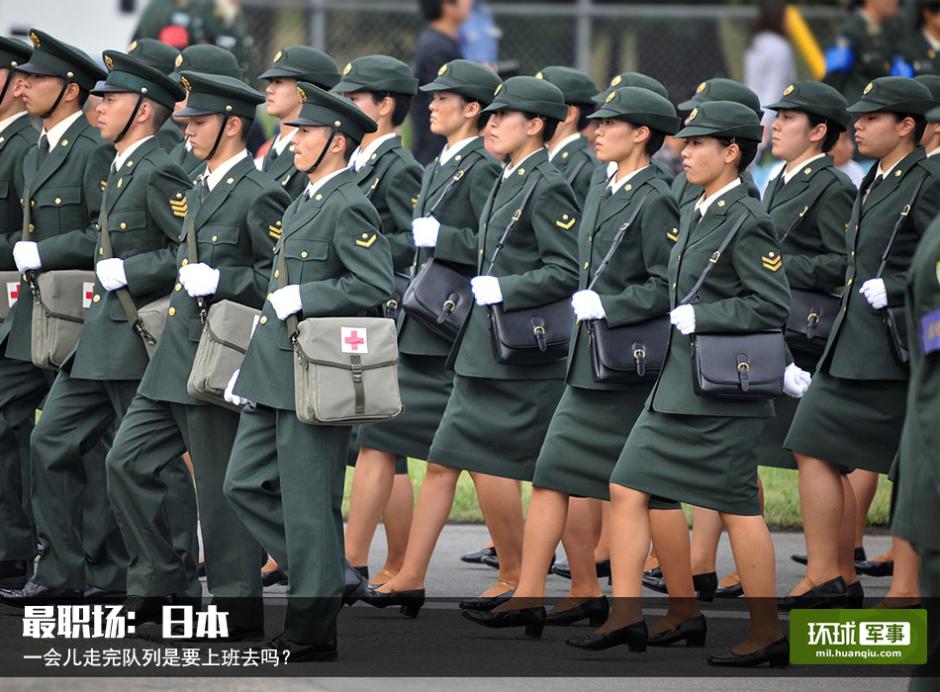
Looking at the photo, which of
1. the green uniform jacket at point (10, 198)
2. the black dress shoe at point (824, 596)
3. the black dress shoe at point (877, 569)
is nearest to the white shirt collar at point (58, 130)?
the green uniform jacket at point (10, 198)

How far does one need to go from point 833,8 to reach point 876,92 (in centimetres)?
917

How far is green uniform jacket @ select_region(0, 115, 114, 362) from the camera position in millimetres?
8359

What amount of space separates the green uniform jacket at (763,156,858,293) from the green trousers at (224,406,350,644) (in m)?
2.42

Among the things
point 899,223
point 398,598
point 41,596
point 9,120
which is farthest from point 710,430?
point 9,120

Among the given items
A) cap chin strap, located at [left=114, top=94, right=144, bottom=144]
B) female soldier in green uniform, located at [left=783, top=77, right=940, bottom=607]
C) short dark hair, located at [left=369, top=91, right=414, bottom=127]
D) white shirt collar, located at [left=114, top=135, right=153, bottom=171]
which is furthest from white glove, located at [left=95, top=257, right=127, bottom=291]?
female soldier in green uniform, located at [left=783, top=77, right=940, bottom=607]

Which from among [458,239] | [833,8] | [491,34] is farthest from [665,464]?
[833,8]

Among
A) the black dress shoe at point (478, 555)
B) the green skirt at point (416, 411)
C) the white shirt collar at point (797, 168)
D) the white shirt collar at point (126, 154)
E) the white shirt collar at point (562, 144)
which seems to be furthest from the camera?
the black dress shoe at point (478, 555)

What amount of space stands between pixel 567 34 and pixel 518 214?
790 cm

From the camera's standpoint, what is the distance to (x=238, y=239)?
762 centimetres

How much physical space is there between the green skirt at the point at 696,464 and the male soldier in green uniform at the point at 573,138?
6.77 ft

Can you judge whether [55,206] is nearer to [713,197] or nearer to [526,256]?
[526,256]

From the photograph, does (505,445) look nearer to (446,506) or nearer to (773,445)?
(446,506)

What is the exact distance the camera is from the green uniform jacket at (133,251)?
7918 mm

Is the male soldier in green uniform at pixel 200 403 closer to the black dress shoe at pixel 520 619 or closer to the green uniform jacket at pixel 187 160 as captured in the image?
the black dress shoe at pixel 520 619
